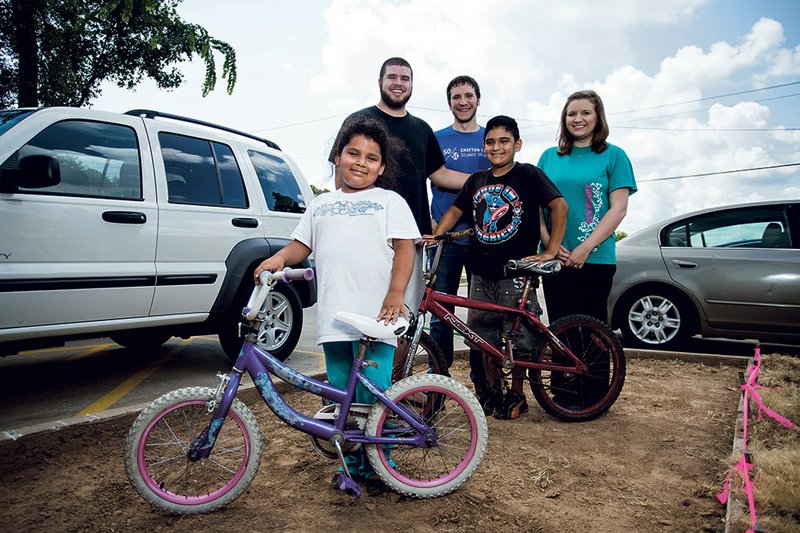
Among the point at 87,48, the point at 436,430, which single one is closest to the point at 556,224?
the point at 436,430

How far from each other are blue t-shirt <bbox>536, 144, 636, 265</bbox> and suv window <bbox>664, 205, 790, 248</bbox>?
9.55 feet

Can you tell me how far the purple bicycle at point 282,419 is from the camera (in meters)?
2.40

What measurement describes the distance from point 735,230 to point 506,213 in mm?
3818

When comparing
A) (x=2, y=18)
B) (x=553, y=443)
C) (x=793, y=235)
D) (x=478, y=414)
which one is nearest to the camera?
(x=478, y=414)

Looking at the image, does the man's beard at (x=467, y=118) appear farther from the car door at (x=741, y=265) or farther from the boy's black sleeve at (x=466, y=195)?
the car door at (x=741, y=265)

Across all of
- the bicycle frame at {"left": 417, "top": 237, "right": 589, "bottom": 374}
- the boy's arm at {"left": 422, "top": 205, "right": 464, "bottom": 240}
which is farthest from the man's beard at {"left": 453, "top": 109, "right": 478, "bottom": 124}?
the bicycle frame at {"left": 417, "top": 237, "right": 589, "bottom": 374}

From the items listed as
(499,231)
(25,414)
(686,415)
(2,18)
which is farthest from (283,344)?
(2,18)

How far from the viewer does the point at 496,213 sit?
3633 millimetres

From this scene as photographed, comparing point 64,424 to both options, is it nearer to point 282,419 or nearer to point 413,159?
point 282,419

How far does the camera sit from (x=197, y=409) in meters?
2.47

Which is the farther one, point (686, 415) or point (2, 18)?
point (2, 18)

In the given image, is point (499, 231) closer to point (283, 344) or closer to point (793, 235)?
point (283, 344)

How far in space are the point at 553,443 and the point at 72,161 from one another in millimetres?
3614

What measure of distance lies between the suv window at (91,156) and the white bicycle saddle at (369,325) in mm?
2439
